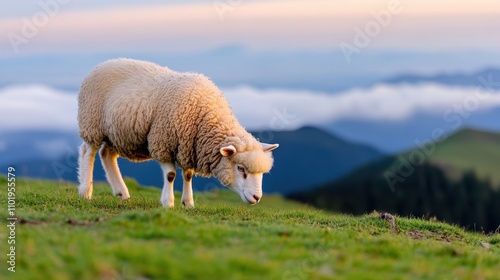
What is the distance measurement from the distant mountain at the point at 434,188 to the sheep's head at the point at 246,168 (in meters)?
82.7

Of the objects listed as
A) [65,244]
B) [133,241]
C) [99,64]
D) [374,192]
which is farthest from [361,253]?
[374,192]

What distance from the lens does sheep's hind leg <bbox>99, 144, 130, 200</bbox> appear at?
17.3m

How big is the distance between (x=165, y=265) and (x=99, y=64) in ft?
32.8

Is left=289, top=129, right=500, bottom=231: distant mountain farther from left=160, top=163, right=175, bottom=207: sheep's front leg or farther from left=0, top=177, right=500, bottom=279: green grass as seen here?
left=0, top=177, right=500, bottom=279: green grass

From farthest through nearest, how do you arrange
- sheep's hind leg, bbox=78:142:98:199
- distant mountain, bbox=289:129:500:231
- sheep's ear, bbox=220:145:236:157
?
distant mountain, bbox=289:129:500:231 < sheep's hind leg, bbox=78:142:98:199 < sheep's ear, bbox=220:145:236:157

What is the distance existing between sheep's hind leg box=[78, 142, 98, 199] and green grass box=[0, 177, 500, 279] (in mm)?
3234

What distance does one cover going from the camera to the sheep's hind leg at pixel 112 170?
17.3m

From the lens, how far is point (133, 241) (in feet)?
29.9

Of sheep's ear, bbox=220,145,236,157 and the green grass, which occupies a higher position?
sheep's ear, bbox=220,145,236,157

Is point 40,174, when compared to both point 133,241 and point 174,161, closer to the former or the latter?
point 174,161

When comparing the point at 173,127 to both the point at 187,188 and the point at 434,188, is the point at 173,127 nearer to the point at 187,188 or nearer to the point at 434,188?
the point at 187,188

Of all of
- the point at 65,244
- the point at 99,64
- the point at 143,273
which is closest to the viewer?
the point at 143,273

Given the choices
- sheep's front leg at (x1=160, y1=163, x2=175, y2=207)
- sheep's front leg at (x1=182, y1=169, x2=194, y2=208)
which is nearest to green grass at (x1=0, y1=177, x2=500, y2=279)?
sheep's front leg at (x1=160, y1=163, x2=175, y2=207)

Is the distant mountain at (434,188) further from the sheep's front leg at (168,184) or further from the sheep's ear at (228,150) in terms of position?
the sheep's ear at (228,150)
